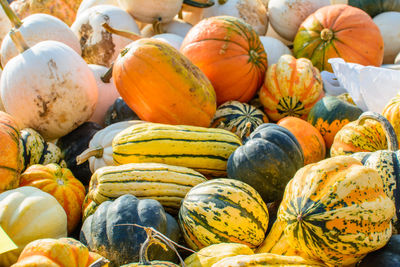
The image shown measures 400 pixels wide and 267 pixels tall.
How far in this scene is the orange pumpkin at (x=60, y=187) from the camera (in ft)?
7.13

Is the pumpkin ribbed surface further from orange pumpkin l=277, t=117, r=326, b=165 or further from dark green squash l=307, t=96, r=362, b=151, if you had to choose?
dark green squash l=307, t=96, r=362, b=151

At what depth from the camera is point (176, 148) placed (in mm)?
2277

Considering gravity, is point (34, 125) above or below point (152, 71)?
below

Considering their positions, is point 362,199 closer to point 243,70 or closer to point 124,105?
point 243,70

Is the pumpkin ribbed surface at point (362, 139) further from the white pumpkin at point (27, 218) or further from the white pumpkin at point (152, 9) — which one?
the white pumpkin at point (152, 9)

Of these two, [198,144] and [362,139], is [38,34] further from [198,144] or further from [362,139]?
[362,139]

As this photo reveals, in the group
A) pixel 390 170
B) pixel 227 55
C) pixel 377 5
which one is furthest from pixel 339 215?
pixel 377 5

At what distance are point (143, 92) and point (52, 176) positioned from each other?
79 cm

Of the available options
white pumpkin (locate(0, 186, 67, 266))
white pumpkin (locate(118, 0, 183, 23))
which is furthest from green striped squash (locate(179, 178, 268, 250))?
white pumpkin (locate(118, 0, 183, 23))

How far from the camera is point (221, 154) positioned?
231 centimetres

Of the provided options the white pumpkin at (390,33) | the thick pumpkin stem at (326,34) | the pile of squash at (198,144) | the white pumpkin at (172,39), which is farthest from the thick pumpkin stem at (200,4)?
the white pumpkin at (390,33)

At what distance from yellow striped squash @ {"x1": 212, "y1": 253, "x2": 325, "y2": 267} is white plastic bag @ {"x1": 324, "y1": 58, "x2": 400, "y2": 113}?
5.49 feet

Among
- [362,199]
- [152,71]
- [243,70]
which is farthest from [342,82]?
[362,199]

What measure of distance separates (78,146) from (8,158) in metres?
0.85
